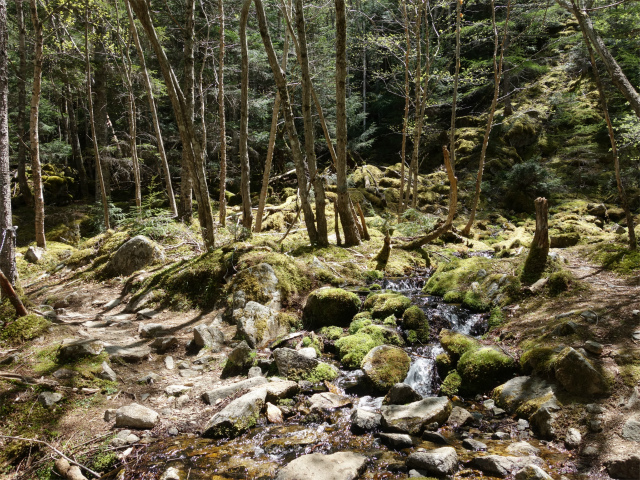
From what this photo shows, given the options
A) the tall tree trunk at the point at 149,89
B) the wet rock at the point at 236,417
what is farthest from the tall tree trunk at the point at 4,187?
the tall tree trunk at the point at 149,89

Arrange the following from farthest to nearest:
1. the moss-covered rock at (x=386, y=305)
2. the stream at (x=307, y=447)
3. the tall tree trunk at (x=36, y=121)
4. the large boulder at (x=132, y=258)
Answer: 1. the tall tree trunk at (x=36, y=121)
2. the large boulder at (x=132, y=258)
3. the moss-covered rock at (x=386, y=305)
4. the stream at (x=307, y=447)

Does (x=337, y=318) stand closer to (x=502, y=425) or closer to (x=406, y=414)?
(x=406, y=414)

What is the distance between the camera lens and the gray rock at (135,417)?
3885mm

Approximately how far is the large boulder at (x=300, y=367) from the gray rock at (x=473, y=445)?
6.33 feet

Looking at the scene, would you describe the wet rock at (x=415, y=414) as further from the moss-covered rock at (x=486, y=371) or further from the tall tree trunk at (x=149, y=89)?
the tall tree trunk at (x=149, y=89)

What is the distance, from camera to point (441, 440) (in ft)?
12.3

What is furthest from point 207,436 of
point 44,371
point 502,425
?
point 502,425

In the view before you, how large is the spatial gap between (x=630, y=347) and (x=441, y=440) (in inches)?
99.7

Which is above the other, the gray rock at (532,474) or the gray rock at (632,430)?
the gray rock at (632,430)

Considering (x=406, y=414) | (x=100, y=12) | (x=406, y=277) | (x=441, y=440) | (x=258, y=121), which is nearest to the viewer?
(x=441, y=440)

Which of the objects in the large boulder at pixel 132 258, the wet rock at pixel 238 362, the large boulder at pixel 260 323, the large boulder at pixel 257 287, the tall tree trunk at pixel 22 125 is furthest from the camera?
the tall tree trunk at pixel 22 125

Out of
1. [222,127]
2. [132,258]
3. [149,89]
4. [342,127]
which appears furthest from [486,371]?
[149,89]

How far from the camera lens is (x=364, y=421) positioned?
13.3 feet

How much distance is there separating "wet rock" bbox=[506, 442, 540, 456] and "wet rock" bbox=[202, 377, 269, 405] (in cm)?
284
